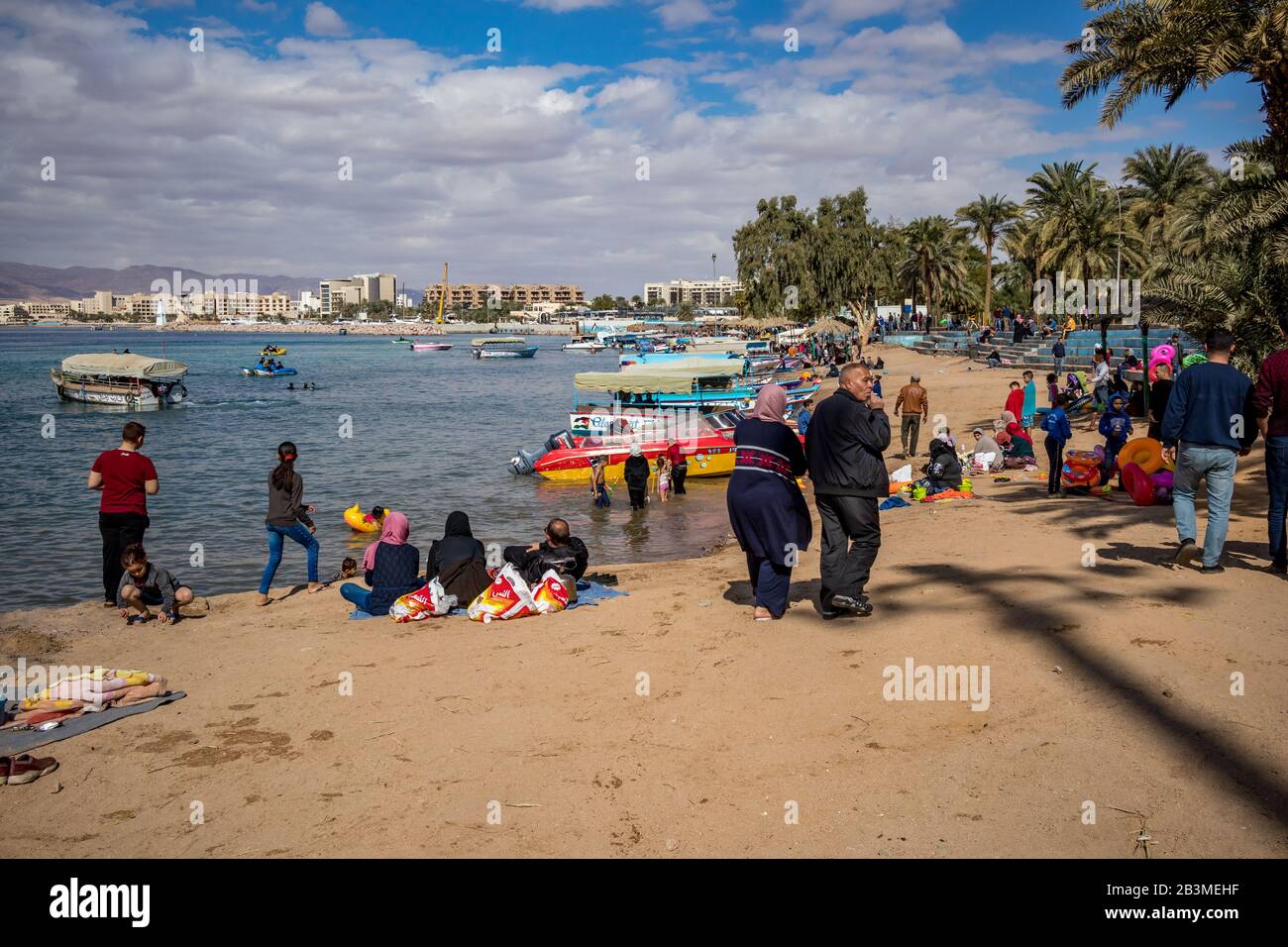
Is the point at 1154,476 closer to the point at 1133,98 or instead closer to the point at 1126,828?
the point at 1133,98

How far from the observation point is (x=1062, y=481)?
45.0ft

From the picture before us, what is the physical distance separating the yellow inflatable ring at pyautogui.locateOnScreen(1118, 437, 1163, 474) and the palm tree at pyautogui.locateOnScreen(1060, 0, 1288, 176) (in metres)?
5.27

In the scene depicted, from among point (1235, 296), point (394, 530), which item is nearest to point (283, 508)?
point (394, 530)

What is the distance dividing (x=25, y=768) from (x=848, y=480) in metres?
5.84

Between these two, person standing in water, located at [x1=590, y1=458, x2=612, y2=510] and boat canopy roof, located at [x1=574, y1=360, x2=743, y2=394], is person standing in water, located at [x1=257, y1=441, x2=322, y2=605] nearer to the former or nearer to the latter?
person standing in water, located at [x1=590, y1=458, x2=612, y2=510]

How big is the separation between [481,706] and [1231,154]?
17.3 m

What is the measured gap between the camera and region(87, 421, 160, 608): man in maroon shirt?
983 cm

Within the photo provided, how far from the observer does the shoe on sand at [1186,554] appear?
789 centimetres

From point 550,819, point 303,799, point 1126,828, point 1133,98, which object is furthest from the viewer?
point 1133,98

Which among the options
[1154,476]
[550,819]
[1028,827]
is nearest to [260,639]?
[550,819]

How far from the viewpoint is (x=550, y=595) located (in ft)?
29.7

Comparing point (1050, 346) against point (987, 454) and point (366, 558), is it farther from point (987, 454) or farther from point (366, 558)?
point (366, 558)

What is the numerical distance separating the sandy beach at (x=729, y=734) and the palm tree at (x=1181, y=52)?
817 centimetres

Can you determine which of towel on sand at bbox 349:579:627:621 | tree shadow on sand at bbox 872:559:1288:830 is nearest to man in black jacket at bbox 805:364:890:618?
tree shadow on sand at bbox 872:559:1288:830
